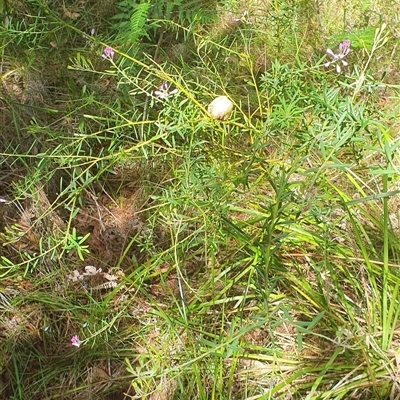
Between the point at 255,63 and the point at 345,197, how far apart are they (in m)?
0.89

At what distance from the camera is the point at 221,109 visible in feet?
6.97

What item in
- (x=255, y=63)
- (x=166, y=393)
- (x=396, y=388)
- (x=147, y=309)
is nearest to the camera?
(x=396, y=388)

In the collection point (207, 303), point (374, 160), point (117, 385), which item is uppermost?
point (374, 160)

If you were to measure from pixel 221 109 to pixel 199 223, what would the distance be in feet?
1.40

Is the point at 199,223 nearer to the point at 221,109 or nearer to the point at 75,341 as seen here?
the point at 221,109

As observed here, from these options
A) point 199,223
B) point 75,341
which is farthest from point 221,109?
point 75,341

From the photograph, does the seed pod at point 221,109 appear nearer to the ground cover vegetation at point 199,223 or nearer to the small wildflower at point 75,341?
the ground cover vegetation at point 199,223

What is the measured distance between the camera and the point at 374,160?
237 cm

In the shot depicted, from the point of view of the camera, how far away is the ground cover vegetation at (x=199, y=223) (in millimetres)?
1925

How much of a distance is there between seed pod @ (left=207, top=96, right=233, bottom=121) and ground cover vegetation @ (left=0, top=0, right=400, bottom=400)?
0.07ft

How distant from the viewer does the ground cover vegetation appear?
75.8 inches

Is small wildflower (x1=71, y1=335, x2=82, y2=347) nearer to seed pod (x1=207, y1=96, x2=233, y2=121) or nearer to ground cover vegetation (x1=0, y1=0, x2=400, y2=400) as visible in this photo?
ground cover vegetation (x1=0, y1=0, x2=400, y2=400)

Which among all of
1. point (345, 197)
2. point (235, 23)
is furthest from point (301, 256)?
point (235, 23)

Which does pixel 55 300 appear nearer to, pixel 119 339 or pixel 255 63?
pixel 119 339
